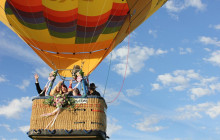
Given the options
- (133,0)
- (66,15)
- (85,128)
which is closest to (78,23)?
(66,15)

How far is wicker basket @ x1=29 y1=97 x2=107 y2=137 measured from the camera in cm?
718

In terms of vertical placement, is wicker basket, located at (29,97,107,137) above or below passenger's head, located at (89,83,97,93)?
below

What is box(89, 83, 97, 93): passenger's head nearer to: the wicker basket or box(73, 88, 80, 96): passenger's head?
box(73, 88, 80, 96): passenger's head

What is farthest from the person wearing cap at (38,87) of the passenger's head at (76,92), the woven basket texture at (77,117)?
the passenger's head at (76,92)

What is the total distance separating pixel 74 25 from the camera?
32.3 ft

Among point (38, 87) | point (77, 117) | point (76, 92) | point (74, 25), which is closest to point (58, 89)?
point (76, 92)

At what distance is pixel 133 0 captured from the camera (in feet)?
30.3

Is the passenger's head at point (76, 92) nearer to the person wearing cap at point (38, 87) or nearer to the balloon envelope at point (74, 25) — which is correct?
the person wearing cap at point (38, 87)

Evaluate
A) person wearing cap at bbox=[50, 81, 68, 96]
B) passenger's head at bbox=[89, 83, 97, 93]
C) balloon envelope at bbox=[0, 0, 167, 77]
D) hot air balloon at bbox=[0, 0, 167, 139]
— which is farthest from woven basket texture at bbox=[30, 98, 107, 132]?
balloon envelope at bbox=[0, 0, 167, 77]

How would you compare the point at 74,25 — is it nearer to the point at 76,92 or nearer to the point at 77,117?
the point at 76,92

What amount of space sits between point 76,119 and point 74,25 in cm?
375

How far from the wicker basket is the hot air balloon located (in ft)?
6.21

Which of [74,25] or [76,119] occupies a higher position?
[74,25]

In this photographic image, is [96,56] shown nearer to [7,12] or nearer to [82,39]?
[82,39]
